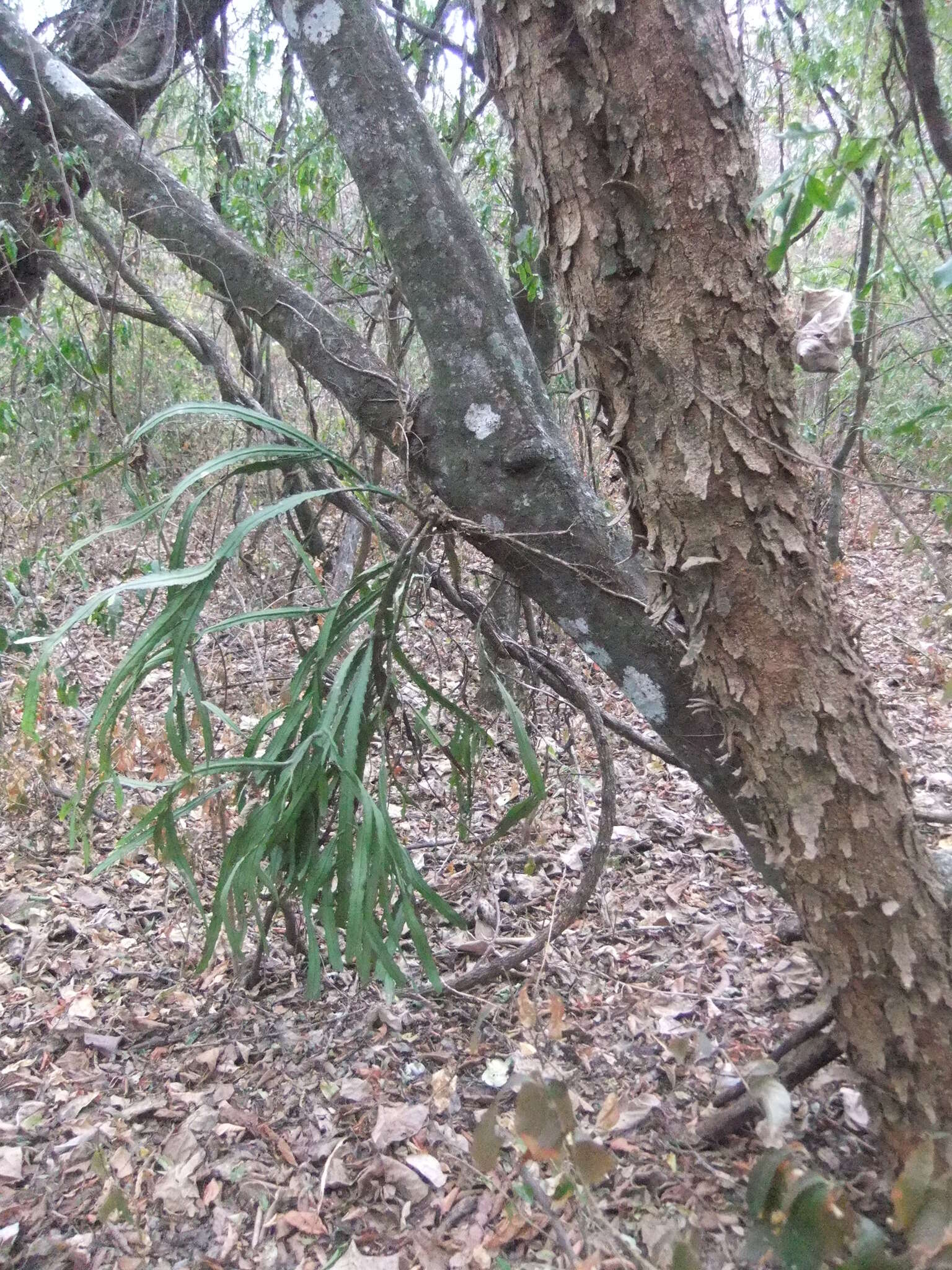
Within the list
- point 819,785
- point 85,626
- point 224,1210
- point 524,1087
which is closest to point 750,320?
point 819,785

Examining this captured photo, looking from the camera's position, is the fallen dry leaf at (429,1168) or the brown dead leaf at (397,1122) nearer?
the fallen dry leaf at (429,1168)

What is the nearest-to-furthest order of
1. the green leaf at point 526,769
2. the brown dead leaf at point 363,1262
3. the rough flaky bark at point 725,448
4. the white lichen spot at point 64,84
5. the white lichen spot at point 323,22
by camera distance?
the rough flaky bark at point 725,448, the brown dead leaf at point 363,1262, the green leaf at point 526,769, the white lichen spot at point 323,22, the white lichen spot at point 64,84

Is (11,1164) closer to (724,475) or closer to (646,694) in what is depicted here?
(646,694)

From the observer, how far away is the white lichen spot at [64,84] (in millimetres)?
2885

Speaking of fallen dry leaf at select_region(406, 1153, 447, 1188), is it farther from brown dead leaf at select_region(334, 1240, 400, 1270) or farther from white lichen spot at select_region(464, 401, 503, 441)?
white lichen spot at select_region(464, 401, 503, 441)

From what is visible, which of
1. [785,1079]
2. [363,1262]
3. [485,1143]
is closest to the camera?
[485,1143]

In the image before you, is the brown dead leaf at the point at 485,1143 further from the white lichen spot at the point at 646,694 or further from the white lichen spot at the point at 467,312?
the white lichen spot at the point at 467,312

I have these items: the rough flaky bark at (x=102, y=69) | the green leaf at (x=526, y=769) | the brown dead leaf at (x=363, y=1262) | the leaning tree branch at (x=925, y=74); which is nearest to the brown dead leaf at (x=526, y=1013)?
the green leaf at (x=526, y=769)

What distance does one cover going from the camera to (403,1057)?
212cm

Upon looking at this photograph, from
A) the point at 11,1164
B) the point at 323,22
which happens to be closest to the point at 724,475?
the point at 323,22

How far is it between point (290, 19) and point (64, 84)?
141cm

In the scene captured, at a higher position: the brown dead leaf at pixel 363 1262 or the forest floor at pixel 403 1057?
the forest floor at pixel 403 1057

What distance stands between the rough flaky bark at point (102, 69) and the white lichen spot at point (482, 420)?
2954 mm

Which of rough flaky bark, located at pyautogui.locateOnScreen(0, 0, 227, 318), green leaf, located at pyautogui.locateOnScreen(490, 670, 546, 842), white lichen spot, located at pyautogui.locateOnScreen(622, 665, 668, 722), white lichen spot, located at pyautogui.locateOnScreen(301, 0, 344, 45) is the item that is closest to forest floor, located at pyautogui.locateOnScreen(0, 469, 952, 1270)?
green leaf, located at pyautogui.locateOnScreen(490, 670, 546, 842)
